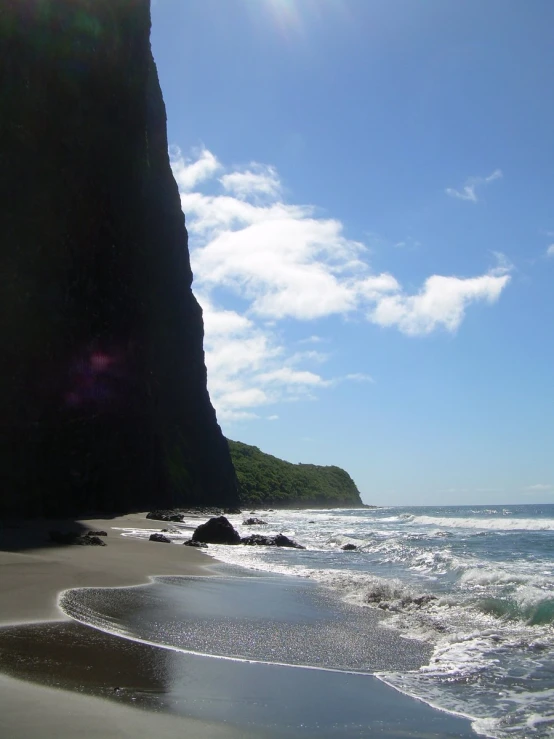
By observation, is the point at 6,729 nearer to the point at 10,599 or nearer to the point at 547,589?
the point at 10,599

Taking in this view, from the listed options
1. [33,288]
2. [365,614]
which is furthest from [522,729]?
[33,288]

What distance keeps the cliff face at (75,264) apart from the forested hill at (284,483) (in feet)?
158

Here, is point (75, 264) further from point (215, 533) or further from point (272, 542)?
point (272, 542)

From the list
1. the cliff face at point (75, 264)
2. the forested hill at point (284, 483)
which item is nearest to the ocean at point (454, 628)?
the cliff face at point (75, 264)

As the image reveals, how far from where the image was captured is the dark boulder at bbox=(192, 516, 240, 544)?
23906mm

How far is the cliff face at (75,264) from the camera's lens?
1145 inches

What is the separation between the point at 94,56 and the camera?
123 feet

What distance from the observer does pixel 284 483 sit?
10688cm

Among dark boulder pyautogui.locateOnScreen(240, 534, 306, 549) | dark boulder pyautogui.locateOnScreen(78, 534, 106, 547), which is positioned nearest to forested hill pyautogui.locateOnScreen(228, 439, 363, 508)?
dark boulder pyautogui.locateOnScreen(240, 534, 306, 549)

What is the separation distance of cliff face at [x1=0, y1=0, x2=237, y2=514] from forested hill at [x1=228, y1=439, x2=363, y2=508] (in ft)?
158

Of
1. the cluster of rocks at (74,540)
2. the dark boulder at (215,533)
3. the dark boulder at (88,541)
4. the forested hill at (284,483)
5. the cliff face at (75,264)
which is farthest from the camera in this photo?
the forested hill at (284,483)

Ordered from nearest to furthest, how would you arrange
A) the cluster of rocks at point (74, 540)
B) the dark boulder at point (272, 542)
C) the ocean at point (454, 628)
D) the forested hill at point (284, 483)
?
the ocean at point (454, 628) → the cluster of rocks at point (74, 540) → the dark boulder at point (272, 542) → the forested hill at point (284, 483)

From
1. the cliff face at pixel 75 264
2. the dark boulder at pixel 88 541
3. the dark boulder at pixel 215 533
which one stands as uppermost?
the cliff face at pixel 75 264

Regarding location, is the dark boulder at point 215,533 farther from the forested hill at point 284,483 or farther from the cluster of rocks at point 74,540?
the forested hill at point 284,483
